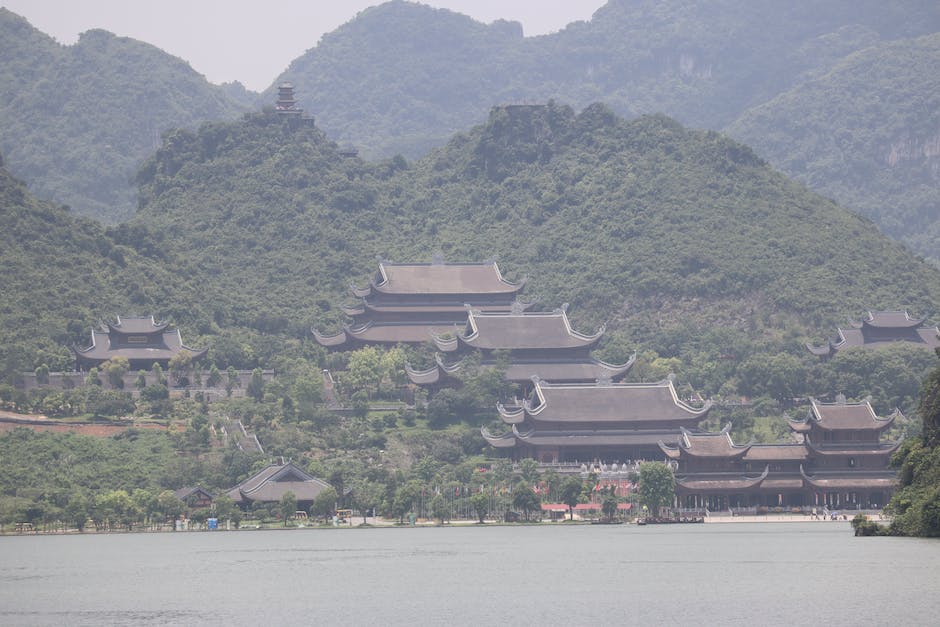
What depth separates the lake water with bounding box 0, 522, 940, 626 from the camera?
60625mm

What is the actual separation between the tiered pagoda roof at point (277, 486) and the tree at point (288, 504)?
0.98 metres

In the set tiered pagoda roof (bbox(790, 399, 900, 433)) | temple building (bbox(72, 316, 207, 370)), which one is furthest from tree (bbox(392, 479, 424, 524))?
temple building (bbox(72, 316, 207, 370))

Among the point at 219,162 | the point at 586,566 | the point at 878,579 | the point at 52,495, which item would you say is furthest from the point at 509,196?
the point at 878,579

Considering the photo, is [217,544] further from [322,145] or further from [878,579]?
[322,145]

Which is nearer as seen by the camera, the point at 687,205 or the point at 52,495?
the point at 52,495

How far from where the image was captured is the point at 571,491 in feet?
332

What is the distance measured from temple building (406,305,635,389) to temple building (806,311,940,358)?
15.0 metres

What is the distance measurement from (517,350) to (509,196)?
41254 mm

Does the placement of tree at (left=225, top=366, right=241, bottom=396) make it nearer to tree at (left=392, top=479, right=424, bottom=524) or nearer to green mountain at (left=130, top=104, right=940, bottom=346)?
green mountain at (left=130, top=104, right=940, bottom=346)

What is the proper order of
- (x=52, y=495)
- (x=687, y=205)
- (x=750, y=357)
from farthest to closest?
(x=687, y=205) → (x=750, y=357) → (x=52, y=495)

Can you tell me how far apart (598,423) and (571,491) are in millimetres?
14000

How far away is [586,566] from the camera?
7469cm

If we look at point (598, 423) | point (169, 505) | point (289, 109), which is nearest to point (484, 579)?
point (169, 505)

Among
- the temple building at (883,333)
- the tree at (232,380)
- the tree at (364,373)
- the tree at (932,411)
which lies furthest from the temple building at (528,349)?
the tree at (932,411)
